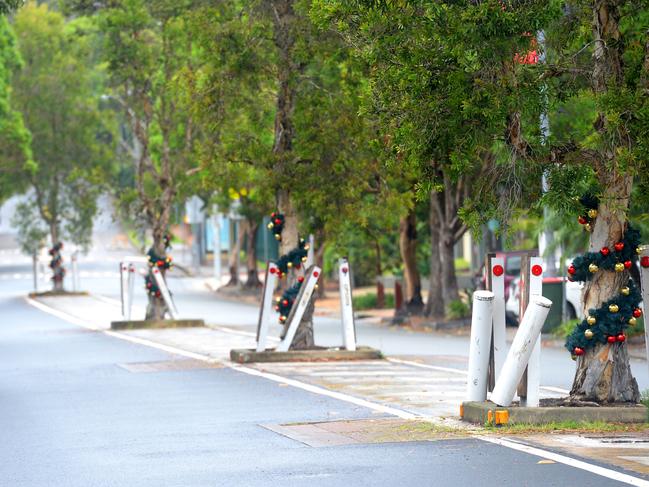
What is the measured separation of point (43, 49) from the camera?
51250 mm

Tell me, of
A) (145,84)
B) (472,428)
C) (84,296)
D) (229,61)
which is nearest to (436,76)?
(472,428)

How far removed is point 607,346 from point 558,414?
1.06 meters

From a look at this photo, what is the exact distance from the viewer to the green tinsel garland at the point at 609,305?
12844 mm

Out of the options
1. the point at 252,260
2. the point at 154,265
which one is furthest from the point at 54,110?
the point at 154,265

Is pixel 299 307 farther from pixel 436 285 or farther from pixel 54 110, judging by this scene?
pixel 54 110

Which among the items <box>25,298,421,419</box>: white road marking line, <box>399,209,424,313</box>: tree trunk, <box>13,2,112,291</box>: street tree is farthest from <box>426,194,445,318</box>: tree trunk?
<box>13,2,112,291</box>: street tree

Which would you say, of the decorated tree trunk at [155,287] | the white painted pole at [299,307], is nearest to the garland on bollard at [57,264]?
the decorated tree trunk at [155,287]

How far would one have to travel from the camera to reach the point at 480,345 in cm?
1305

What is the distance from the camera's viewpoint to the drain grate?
20031 mm

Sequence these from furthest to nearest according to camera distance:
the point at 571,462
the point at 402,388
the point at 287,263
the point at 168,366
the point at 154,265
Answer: the point at 154,265 → the point at 287,263 → the point at 168,366 → the point at 402,388 → the point at 571,462

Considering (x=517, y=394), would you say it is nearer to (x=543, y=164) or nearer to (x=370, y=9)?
(x=543, y=164)

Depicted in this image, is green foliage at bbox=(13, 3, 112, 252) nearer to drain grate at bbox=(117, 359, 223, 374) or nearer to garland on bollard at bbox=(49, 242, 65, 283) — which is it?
garland on bollard at bbox=(49, 242, 65, 283)

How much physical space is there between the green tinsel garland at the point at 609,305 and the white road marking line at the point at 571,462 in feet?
6.11

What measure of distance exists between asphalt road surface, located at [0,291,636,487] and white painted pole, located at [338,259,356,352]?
2619mm
